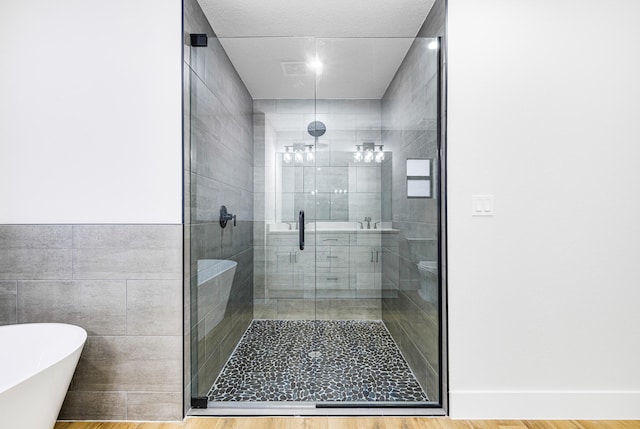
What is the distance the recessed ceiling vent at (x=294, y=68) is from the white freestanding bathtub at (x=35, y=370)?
5.88 ft

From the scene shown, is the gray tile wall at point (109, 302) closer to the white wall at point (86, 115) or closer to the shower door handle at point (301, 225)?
the white wall at point (86, 115)

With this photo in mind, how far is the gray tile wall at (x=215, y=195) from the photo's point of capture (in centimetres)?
203

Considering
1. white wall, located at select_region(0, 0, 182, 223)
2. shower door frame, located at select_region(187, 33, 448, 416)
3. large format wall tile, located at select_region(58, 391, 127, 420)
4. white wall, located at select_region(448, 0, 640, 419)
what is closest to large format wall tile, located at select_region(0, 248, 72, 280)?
white wall, located at select_region(0, 0, 182, 223)

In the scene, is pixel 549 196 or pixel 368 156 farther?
pixel 368 156

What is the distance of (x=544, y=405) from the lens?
1953 mm

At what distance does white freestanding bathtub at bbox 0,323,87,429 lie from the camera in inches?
52.1

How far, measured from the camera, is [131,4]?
1.90m

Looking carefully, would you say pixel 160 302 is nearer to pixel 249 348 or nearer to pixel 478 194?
pixel 249 348

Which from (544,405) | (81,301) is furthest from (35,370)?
(544,405)

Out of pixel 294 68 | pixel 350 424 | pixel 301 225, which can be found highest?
pixel 294 68

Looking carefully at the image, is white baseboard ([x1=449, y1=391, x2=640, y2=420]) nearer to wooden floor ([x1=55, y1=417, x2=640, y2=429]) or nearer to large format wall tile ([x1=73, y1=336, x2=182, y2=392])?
wooden floor ([x1=55, y1=417, x2=640, y2=429])

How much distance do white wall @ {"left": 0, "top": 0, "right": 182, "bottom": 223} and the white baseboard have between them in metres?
1.93

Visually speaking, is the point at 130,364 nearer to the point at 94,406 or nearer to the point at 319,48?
the point at 94,406

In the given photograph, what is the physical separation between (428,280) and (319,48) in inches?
59.6
